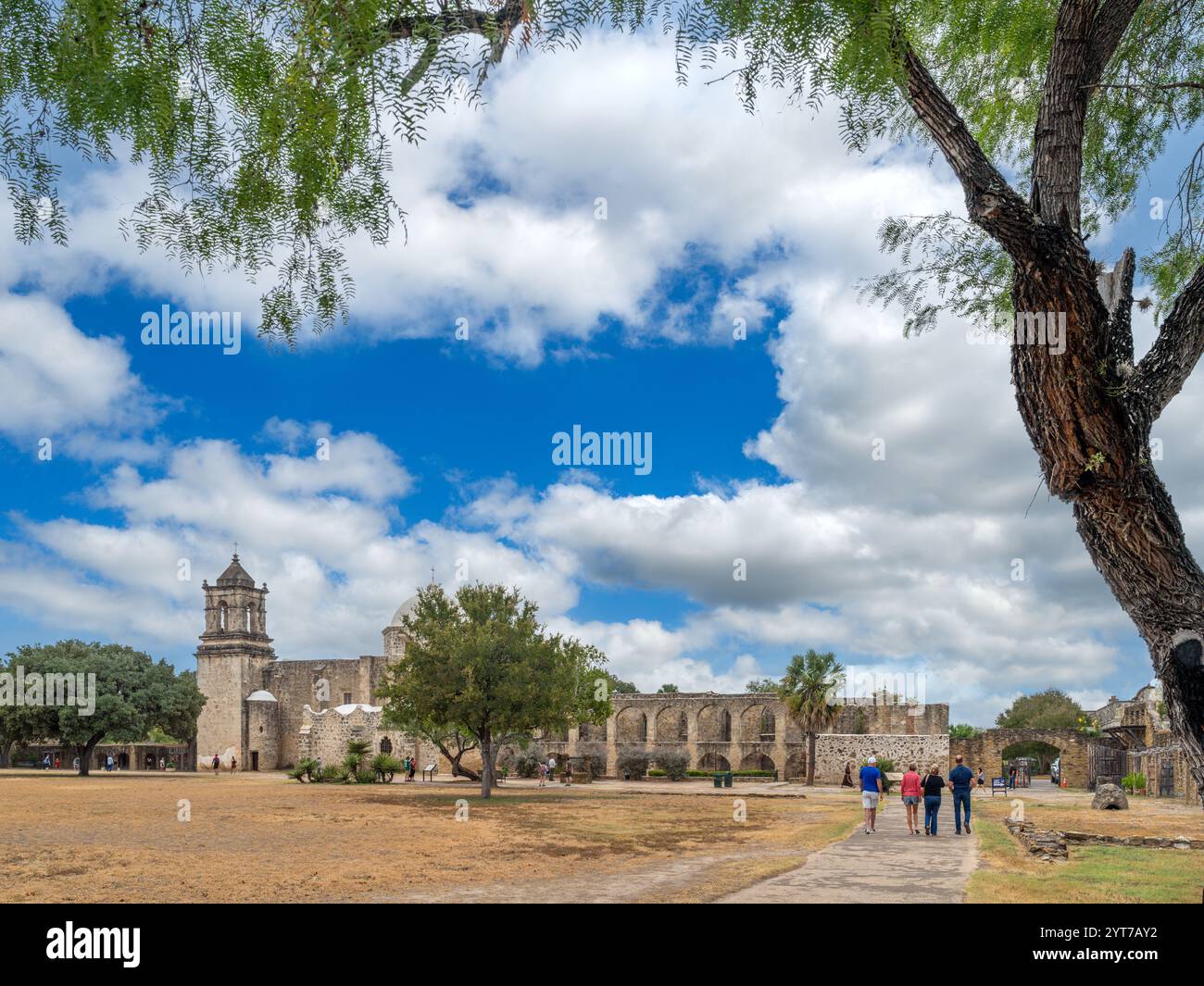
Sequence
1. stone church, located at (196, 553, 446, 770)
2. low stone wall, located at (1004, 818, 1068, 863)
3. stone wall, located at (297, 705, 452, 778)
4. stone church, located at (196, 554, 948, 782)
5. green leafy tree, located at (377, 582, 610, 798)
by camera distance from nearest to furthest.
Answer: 1. low stone wall, located at (1004, 818, 1068, 863)
2. green leafy tree, located at (377, 582, 610, 798)
3. stone church, located at (196, 554, 948, 782)
4. stone wall, located at (297, 705, 452, 778)
5. stone church, located at (196, 553, 446, 770)

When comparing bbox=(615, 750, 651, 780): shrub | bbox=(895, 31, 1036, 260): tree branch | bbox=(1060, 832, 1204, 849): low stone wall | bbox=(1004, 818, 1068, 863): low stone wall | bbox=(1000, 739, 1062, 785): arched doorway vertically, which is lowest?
bbox=(1000, 739, 1062, 785): arched doorway

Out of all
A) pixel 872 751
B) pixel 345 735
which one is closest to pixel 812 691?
pixel 872 751

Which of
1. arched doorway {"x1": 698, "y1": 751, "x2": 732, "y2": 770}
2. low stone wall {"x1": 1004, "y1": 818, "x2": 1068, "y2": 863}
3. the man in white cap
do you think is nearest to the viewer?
low stone wall {"x1": 1004, "y1": 818, "x2": 1068, "y2": 863}

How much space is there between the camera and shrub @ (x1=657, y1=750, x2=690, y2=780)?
1855 inches

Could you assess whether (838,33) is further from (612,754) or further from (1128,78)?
(612,754)

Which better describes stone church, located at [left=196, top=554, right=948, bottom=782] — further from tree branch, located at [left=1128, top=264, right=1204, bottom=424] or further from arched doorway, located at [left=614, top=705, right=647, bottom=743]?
tree branch, located at [left=1128, top=264, right=1204, bottom=424]

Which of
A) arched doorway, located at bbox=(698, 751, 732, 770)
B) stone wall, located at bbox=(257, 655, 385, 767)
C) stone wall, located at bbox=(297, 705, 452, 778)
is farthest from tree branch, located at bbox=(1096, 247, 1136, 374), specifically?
stone wall, located at bbox=(257, 655, 385, 767)

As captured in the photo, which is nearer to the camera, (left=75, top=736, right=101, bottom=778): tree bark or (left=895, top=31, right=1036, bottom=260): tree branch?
(left=895, top=31, right=1036, bottom=260): tree branch

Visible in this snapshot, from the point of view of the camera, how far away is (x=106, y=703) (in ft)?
139

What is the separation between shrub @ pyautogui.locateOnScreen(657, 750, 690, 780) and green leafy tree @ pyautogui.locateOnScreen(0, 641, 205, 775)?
21729mm

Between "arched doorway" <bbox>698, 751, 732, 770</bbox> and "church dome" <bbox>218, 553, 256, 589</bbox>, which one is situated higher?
"church dome" <bbox>218, 553, 256, 589</bbox>

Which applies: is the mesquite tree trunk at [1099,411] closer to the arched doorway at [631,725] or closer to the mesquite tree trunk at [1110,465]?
the mesquite tree trunk at [1110,465]

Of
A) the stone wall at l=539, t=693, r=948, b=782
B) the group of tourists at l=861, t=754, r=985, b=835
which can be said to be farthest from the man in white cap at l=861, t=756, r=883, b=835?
the stone wall at l=539, t=693, r=948, b=782

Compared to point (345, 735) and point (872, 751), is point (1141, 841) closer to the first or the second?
point (872, 751)
